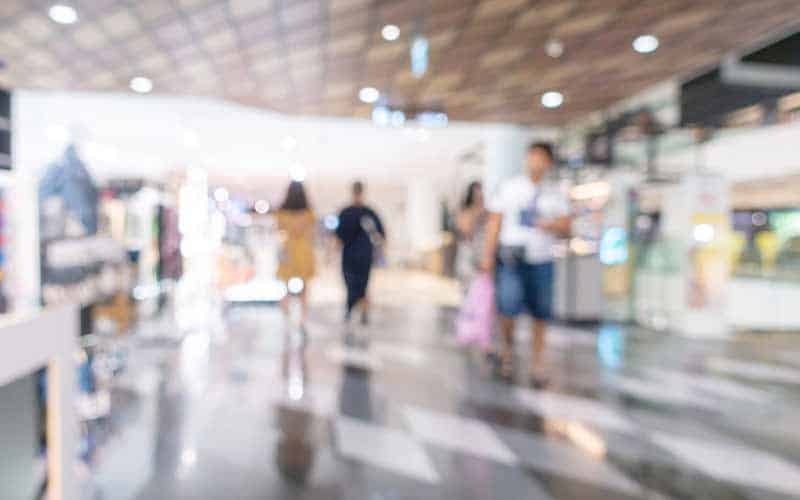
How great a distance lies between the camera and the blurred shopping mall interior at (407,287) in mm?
2363

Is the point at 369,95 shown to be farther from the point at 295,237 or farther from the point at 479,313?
the point at 479,313

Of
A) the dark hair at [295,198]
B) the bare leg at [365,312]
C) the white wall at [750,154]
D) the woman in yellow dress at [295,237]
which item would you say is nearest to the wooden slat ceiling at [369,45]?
the dark hair at [295,198]

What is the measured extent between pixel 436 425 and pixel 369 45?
4512mm

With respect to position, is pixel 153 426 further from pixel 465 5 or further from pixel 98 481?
pixel 465 5

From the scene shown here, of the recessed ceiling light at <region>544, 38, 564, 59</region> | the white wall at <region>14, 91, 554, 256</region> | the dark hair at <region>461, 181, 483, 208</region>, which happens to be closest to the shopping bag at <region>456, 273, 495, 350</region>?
the dark hair at <region>461, 181, 483, 208</region>

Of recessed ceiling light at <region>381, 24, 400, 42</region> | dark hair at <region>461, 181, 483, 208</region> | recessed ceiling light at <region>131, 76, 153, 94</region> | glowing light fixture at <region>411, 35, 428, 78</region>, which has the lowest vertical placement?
dark hair at <region>461, 181, 483, 208</region>

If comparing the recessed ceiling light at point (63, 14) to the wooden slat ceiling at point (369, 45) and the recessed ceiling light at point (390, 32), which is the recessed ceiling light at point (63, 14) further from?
the recessed ceiling light at point (390, 32)

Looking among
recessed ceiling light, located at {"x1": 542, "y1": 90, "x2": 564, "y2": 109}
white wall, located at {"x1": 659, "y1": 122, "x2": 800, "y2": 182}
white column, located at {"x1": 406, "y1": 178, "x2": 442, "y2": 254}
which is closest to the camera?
recessed ceiling light, located at {"x1": 542, "y1": 90, "x2": 564, "y2": 109}

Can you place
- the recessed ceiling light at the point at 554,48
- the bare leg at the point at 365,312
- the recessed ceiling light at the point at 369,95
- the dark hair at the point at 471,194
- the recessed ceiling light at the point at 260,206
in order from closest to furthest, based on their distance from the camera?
the dark hair at the point at 471,194
the recessed ceiling light at the point at 554,48
the bare leg at the point at 365,312
the recessed ceiling light at the point at 369,95
the recessed ceiling light at the point at 260,206

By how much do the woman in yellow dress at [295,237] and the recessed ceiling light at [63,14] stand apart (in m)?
2.43

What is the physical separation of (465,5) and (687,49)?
2.85 metres

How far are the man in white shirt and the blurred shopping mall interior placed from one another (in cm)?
2

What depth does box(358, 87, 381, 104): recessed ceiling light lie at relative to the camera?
828cm

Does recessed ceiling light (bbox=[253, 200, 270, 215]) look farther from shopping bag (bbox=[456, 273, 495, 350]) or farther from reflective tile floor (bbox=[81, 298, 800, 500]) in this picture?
shopping bag (bbox=[456, 273, 495, 350])
